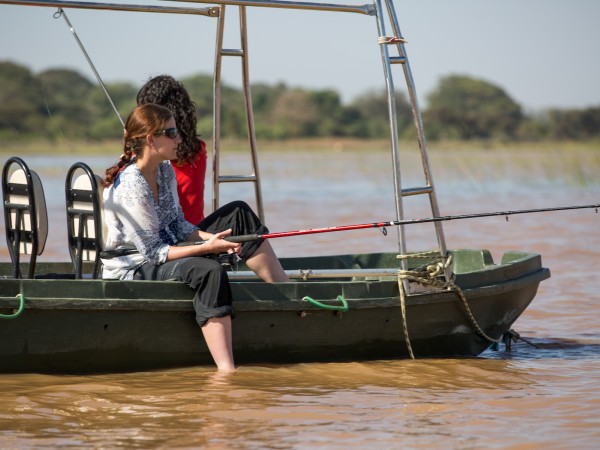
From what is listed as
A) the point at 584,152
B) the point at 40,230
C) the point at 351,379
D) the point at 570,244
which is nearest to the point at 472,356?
the point at 351,379

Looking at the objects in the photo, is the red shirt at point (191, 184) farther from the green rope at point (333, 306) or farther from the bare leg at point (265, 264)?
the green rope at point (333, 306)

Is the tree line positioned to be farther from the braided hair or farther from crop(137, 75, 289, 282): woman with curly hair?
the braided hair

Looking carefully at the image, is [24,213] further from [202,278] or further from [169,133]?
[202,278]

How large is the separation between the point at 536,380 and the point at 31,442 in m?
2.78

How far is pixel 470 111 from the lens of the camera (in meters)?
64.9

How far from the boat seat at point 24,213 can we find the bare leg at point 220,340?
3.28ft

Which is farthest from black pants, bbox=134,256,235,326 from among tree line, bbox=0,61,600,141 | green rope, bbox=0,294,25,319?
tree line, bbox=0,61,600,141

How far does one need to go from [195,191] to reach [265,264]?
0.76 meters

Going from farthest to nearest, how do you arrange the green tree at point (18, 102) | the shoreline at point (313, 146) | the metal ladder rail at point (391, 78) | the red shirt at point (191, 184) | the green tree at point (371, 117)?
the green tree at point (371, 117) < the green tree at point (18, 102) < the shoreline at point (313, 146) < the red shirt at point (191, 184) < the metal ladder rail at point (391, 78)

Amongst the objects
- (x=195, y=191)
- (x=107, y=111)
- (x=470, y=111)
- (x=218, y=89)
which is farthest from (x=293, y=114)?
(x=195, y=191)

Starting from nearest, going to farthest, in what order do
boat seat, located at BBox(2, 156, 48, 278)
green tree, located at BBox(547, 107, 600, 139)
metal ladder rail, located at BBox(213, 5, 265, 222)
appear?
boat seat, located at BBox(2, 156, 48, 278) < metal ladder rail, located at BBox(213, 5, 265, 222) < green tree, located at BBox(547, 107, 600, 139)

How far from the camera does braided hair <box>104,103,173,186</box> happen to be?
5602 mm

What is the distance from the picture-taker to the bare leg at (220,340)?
555cm

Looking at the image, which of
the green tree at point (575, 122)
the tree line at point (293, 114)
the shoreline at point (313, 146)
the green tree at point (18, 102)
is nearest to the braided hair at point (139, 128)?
the shoreline at point (313, 146)
